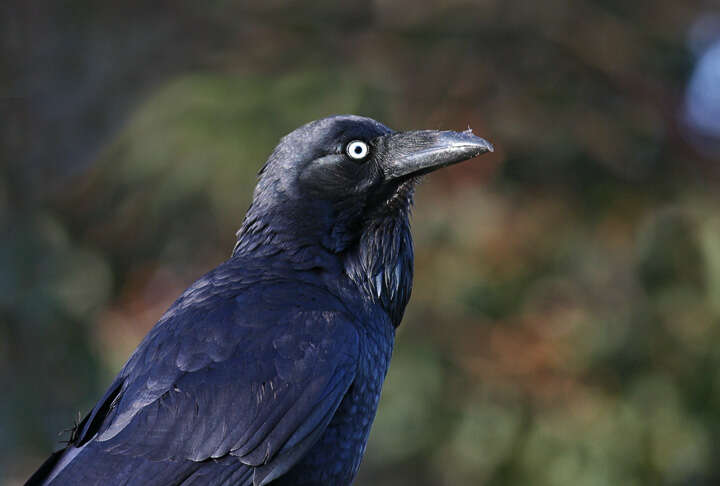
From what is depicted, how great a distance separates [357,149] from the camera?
12.7 feet

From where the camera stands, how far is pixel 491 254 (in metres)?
8.77

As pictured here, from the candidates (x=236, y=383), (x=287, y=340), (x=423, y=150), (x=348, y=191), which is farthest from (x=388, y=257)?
(x=236, y=383)

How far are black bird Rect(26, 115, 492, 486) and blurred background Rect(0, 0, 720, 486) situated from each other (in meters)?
4.70

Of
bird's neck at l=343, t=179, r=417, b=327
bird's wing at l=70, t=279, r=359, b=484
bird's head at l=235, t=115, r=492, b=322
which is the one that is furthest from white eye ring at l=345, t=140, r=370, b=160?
bird's wing at l=70, t=279, r=359, b=484

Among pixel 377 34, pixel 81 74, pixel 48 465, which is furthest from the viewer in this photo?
pixel 81 74

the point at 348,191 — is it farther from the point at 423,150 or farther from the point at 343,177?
the point at 423,150

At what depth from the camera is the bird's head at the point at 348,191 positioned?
12.4 feet

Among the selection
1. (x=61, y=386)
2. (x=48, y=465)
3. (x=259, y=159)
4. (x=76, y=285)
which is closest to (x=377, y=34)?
(x=259, y=159)

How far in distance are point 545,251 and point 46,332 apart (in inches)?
175

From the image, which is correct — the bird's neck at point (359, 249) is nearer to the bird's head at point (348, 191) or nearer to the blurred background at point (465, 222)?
the bird's head at point (348, 191)

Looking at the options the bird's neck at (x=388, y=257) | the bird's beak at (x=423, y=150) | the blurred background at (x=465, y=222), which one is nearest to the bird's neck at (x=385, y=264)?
the bird's neck at (x=388, y=257)

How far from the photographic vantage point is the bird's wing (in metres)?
3.24

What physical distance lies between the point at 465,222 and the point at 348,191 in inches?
200

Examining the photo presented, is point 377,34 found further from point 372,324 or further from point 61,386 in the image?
point 372,324
